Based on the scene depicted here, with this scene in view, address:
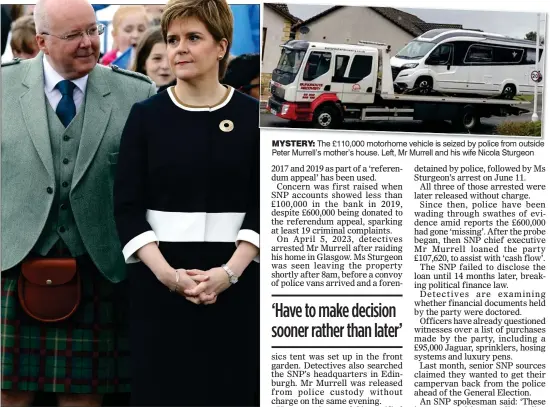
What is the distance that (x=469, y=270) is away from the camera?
382 centimetres

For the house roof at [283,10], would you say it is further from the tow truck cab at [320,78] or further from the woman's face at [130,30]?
the woman's face at [130,30]

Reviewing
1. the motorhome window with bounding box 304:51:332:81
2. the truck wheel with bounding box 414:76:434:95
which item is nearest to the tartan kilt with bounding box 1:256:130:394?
the motorhome window with bounding box 304:51:332:81

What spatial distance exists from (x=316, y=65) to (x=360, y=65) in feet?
0.72

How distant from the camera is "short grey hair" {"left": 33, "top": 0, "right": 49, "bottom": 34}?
365cm

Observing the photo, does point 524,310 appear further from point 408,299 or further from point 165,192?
point 165,192

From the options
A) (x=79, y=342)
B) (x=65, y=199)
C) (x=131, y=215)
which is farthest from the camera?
(x=79, y=342)

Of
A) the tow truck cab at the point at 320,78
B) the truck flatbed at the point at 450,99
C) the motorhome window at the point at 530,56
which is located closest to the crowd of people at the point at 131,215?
the tow truck cab at the point at 320,78

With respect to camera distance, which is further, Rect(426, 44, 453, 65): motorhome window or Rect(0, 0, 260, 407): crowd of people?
Rect(426, 44, 453, 65): motorhome window

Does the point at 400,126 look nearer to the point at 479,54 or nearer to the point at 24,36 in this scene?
the point at 479,54

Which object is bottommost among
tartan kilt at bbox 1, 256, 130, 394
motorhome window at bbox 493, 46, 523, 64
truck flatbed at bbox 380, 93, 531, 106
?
tartan kilt at bbox 1, 256, 130, 394

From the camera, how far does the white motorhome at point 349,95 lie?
12.5ft

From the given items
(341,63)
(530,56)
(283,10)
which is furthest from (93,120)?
(530,56)

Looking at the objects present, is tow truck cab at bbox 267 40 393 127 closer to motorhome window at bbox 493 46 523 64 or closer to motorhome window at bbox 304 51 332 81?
motorhome window at bbox 304 51 332 81

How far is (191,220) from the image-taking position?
11.7 ft
